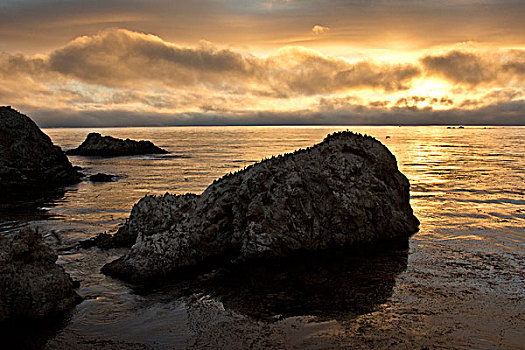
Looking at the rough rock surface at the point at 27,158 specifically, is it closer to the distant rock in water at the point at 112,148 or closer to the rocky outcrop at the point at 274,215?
the rocky outcrop at the point at 274,215

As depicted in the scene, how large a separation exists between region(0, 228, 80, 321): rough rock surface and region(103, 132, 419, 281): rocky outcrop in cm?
153

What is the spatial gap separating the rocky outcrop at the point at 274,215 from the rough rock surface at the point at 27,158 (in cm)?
1522

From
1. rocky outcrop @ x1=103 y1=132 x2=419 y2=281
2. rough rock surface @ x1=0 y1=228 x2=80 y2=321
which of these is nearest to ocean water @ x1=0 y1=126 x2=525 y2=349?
rough rock surface @ x1=0 y1=228 x2=80 y2=321

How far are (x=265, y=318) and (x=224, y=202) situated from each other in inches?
160

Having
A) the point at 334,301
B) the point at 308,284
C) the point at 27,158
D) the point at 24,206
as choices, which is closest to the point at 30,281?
the point at 308,284

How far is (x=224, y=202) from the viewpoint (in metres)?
9.98

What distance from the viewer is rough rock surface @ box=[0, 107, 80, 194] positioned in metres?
22.4

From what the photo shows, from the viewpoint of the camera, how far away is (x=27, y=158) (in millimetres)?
23859

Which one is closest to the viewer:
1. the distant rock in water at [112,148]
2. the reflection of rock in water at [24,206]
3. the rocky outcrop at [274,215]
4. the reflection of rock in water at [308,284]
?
the reflection of rock in water at [308,284]

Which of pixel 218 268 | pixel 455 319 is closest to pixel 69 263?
pixel 218 268

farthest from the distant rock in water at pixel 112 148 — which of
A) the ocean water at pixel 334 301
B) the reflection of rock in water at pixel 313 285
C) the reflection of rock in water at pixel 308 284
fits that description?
the reflection of rock in water at pixel 313 285

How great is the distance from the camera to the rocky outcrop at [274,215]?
356 inches

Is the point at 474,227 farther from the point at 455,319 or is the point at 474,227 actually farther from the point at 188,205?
the point at 188,205

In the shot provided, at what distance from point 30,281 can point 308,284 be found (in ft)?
16.2
